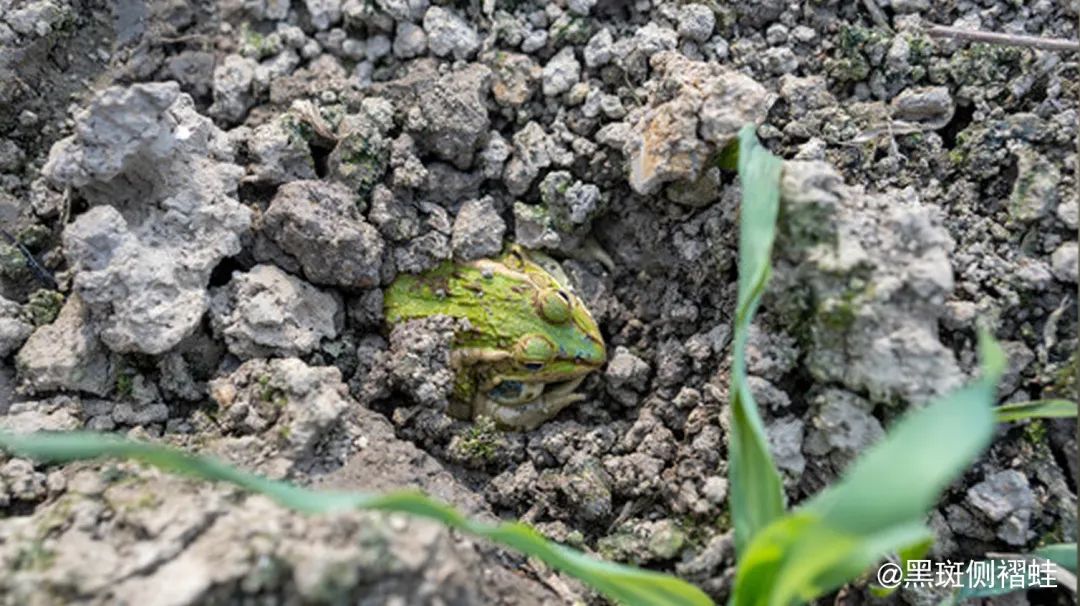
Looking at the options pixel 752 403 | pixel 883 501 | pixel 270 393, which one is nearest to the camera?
pixel 883 501

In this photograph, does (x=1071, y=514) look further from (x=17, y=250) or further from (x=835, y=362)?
(x=17, y=250)

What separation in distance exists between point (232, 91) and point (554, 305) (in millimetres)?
1332

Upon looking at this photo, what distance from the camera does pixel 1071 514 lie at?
2.36m

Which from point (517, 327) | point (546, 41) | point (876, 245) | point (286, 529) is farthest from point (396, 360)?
point (876, 245)

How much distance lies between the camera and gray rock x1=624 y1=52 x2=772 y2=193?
2.55 metres

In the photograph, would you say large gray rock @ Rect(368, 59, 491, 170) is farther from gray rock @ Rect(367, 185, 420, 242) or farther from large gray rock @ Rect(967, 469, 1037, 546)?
large gray rock @ Rect(967, 469, 1037, 546)

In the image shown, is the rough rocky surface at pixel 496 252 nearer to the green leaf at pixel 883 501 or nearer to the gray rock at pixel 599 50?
the gray rock at pixel 599 50

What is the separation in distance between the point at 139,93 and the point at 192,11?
0.86 meters

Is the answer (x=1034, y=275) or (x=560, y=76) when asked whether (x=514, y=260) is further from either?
(x=1034, y=275)

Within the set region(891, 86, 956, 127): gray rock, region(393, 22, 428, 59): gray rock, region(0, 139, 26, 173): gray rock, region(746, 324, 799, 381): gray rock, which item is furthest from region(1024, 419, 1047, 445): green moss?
region(0, 139, 26, 173): gray rock

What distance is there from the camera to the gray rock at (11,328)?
2639 mm

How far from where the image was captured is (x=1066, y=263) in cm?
241

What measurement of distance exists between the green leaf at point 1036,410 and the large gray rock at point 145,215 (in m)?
2.22

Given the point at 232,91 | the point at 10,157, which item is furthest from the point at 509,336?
the point at 10,157
